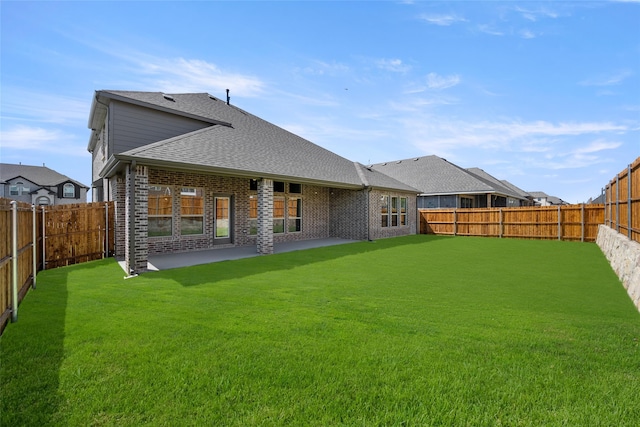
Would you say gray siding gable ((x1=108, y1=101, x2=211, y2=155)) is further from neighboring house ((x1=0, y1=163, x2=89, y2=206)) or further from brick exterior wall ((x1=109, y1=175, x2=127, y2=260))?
neighboring house ((x1=0, y1=163, x2=89, y2=206))

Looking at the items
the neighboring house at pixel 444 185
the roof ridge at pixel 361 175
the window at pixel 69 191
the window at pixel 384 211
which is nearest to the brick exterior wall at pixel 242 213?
the window at pixel 384 211

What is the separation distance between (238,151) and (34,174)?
45.2m

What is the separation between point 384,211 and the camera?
18172 millimetres

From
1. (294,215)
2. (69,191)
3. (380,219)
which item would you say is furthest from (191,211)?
(69,191)

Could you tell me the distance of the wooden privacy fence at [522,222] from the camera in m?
16.2

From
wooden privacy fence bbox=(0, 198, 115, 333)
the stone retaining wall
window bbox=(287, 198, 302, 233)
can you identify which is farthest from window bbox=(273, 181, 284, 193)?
the stone retaining wall

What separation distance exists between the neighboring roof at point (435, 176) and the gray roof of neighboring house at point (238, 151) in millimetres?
6826

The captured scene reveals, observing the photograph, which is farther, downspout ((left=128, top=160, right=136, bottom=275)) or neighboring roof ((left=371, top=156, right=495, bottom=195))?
Answer: neighboring roof ((left=371, top=156, right=495, bottom=195))

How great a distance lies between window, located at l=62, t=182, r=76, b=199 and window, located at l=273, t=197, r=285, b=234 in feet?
135

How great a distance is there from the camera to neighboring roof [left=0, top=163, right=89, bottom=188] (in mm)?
38875

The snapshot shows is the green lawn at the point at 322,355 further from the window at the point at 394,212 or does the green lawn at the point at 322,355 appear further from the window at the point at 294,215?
the window at the point at 394,212

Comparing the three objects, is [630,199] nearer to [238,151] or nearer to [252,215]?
[238,151]

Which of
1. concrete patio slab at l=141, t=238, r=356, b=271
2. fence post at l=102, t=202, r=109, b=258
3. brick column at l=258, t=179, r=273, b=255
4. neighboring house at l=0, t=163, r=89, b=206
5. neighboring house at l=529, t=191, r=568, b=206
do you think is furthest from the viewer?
neighboring house at l=529, t=191, r=568, b=206

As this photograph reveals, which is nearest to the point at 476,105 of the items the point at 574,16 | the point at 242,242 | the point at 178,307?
the point at 574,16
